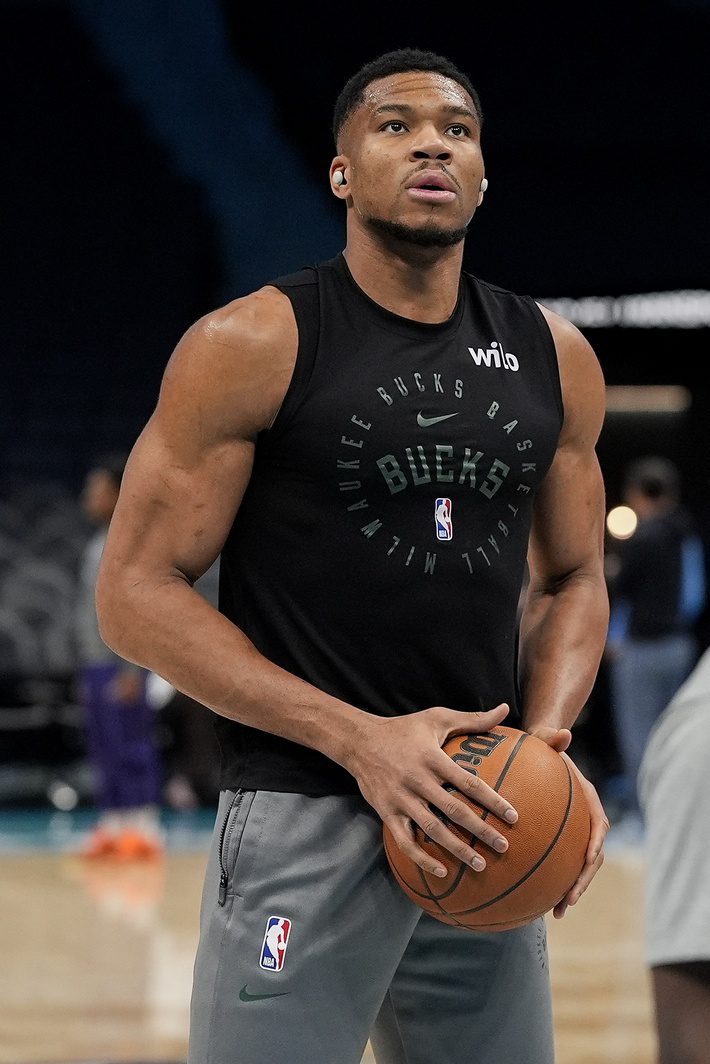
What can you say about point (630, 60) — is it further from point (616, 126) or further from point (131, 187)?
point (131, 187)

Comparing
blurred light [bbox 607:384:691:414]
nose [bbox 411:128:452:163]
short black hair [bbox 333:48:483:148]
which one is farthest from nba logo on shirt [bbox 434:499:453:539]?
blurred light [bbox 607:384:691:414]

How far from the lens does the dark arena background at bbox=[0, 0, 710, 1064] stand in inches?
457

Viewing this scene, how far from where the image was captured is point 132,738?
27.1ft

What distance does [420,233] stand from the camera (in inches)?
88.6

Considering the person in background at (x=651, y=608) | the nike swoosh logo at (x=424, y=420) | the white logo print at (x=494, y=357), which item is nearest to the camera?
the nike swoosh logo at (x=424, y=420)

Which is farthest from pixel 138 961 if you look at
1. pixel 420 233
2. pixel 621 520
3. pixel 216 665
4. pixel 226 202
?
pixel 621 520

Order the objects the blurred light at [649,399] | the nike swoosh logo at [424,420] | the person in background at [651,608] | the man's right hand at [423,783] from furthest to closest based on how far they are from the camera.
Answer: the blurred light at [649,399] < the person in background at [651,608] < the nike swoosh logo at [424,420] < the man's right hand at [423,783]

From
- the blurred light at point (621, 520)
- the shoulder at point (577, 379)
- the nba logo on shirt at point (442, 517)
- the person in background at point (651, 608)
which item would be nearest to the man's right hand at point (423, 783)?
the nba logo on shirt at point (442, 517)

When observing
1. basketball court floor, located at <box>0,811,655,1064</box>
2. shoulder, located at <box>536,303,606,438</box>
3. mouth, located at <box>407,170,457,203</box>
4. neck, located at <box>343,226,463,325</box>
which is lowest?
basketball court floor, located at <box>0,811,655,1064</box>

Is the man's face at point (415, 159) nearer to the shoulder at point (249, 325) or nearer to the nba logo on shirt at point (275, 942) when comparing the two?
the shoulder at point (249, 325)

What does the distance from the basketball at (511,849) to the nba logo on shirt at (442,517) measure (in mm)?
294

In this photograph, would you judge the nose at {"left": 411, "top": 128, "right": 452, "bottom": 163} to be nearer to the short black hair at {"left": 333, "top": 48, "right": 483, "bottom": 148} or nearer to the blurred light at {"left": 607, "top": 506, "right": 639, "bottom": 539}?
the short black hair at {"left": 333, "top": 48, "right": 483, "bottom": 148}

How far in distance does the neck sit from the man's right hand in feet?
2.10

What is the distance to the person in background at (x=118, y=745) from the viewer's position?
8.09m
